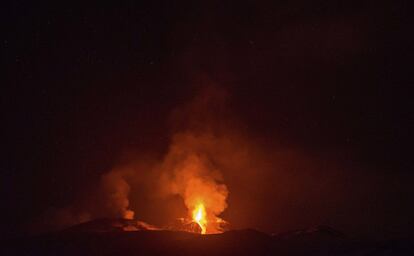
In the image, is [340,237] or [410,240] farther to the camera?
[340,237]

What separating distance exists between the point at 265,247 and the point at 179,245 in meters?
13.6

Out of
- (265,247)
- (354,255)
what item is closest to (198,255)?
(265,247)

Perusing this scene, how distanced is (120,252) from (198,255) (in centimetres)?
1321

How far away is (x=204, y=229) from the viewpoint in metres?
134

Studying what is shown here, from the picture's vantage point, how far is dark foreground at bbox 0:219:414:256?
91.5 meters

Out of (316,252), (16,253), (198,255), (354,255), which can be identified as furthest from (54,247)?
(354,255)

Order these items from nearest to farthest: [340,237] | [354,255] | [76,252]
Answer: [354,255]
[76,252]
[340,237]

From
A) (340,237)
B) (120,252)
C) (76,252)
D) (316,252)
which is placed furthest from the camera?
(340,237)

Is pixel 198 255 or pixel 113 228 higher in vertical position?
pixel 113 228

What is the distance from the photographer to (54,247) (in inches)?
4269

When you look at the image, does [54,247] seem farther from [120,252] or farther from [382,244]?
[382,244]

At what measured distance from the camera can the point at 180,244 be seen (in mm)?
97438

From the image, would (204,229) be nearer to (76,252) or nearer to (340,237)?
(340,237)

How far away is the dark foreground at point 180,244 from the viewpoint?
91.5 metres
